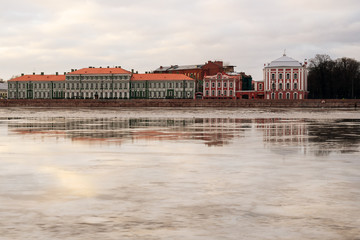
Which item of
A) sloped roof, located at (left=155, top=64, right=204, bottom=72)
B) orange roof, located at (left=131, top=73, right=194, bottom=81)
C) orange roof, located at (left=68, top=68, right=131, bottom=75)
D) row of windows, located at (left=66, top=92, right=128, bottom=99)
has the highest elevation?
sloped roof, located at (left=155, top=64, right=204, bottom=72)

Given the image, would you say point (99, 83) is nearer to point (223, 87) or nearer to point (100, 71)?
point (100, 71)

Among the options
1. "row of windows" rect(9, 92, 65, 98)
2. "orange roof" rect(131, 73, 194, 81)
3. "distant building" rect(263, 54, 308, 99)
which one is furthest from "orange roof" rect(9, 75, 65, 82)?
"distant building" rect(263, 54, 308, 99)

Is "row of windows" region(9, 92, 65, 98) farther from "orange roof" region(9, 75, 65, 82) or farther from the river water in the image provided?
the river water

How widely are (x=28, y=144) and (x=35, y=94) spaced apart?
136762mm

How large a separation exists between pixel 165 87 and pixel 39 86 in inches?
1446

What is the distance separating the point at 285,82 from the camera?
399ft

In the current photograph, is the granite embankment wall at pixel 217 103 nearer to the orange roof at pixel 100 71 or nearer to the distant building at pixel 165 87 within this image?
the distant building at pixel 165 87

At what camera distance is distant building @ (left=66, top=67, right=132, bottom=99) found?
142 metres

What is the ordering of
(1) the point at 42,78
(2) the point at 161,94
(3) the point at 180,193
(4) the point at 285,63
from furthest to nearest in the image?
(1) the point at 42,78, (2) the point at 161,94, (4) the point at 285,63, (3) the point at 180,193

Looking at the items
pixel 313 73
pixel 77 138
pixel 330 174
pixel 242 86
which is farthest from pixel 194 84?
pixel 330 174

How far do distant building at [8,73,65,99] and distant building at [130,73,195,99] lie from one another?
22.2m

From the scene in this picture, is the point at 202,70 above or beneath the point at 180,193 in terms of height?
above

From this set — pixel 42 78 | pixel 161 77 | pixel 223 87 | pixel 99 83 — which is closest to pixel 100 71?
pixel 99 83

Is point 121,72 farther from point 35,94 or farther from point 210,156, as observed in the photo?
point 210,156
